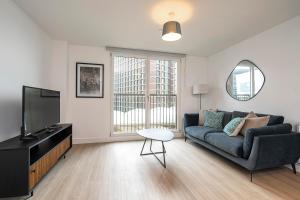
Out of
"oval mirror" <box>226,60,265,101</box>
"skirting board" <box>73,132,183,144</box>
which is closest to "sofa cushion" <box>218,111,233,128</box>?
"oval mirror" <box>226,60,265,101</box>

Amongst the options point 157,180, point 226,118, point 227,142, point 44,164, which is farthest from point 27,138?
point 226,118

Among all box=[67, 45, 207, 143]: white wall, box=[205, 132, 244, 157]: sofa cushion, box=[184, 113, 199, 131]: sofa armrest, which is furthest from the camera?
box=[184, 113, 199, 131]: sofa armrest

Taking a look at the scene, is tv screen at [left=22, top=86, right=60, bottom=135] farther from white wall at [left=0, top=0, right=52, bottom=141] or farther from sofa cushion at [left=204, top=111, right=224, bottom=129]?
sofa cushion at [left=204, top=111, right=224, bottom=129]

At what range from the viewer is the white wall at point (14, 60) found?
6.68 feet

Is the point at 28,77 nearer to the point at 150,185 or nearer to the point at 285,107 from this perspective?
the point at 150,185

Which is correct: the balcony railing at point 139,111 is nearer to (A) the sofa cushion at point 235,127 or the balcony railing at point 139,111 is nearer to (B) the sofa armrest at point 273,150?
(A) the sofa cushion at point 235,127

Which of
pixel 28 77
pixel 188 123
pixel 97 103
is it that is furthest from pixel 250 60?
pixel 28 77

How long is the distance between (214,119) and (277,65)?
1515 millimetres

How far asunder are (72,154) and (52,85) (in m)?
1.60

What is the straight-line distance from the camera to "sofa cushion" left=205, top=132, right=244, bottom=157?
7.61 ft

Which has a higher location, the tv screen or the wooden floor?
the tv screen

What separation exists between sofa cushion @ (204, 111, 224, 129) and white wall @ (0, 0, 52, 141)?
354 centimetres

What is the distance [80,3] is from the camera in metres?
2.21

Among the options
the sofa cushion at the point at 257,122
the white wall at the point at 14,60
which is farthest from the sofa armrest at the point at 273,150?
the white wall at the point at 14,60
